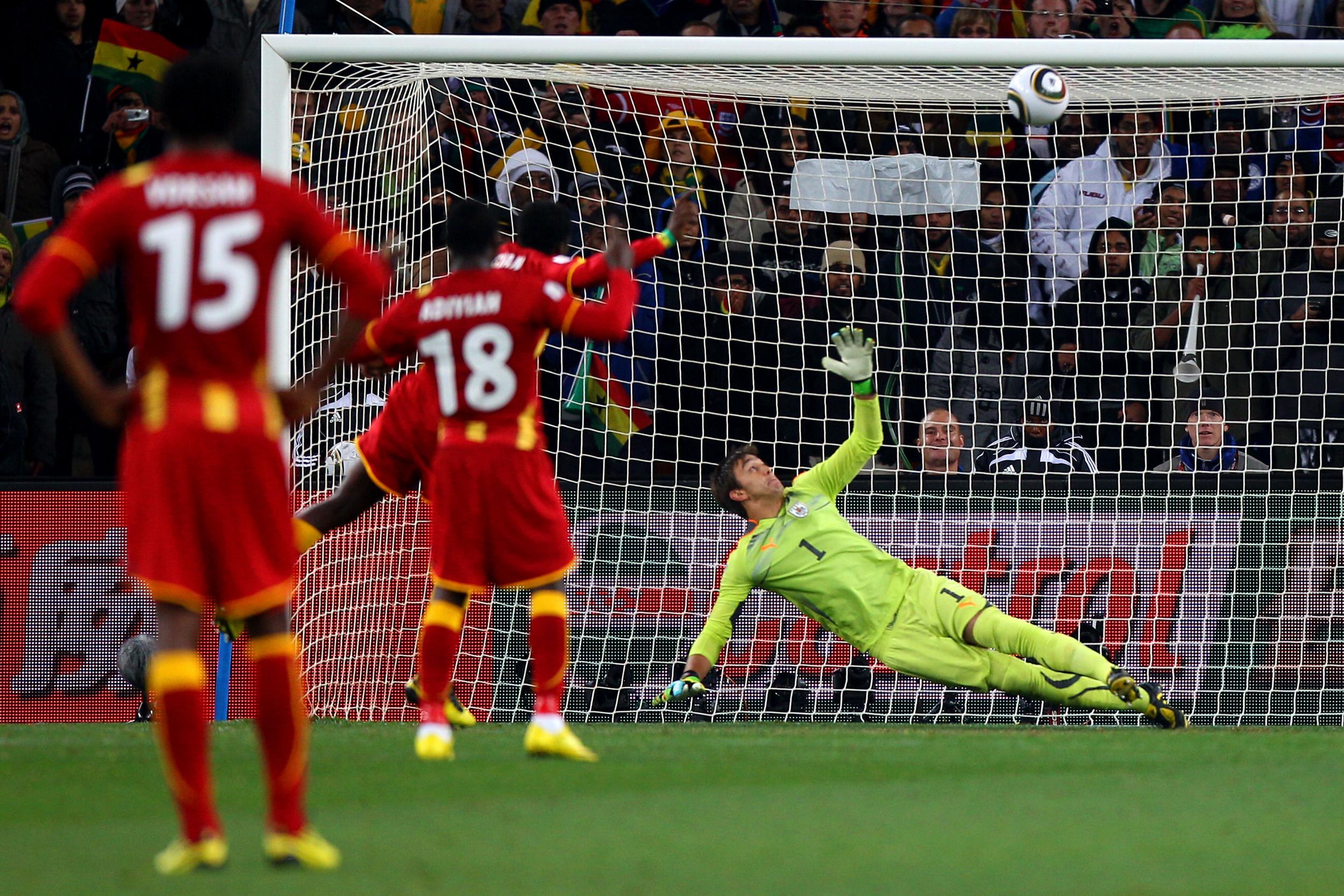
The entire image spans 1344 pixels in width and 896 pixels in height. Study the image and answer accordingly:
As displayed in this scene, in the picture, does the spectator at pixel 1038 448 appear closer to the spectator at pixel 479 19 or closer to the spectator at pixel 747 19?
the spectator at pixel 747 19

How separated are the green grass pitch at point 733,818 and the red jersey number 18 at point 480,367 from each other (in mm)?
1260

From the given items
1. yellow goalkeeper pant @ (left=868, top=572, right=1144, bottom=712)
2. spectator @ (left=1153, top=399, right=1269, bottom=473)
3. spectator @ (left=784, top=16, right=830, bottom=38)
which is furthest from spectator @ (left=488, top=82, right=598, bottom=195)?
spectator @ (left=1153, top=399, right=1269, bottom=473)

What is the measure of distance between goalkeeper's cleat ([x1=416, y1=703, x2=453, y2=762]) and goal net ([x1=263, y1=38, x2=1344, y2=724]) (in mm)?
3293

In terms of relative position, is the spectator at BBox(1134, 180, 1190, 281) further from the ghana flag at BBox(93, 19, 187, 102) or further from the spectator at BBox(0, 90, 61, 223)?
the spectator at BBox(0, 90, 61, 223)

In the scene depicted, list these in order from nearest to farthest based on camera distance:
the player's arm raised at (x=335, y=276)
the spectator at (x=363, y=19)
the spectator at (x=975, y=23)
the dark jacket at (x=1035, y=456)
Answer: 1. the player's arm raised at (x=335, y=276)
2. the dark jacket at (x=1035, y=456)
3. the spectator at (x=975, y=23)
4. the spectator at (x=363, y=19)

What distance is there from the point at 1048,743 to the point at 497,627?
3.74 meters

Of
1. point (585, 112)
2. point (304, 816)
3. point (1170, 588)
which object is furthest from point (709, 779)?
point (585, 112)

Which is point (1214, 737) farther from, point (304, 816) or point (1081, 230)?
point (304, 816)

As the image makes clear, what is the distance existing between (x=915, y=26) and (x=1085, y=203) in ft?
7.61

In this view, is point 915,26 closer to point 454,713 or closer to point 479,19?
point 479,19

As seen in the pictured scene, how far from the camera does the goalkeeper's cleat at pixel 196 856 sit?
12.3 feet

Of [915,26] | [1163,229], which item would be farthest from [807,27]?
[1163,229]

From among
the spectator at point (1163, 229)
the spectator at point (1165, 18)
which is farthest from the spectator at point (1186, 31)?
the spectator at point (1163, 229)

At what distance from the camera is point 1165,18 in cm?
1237
